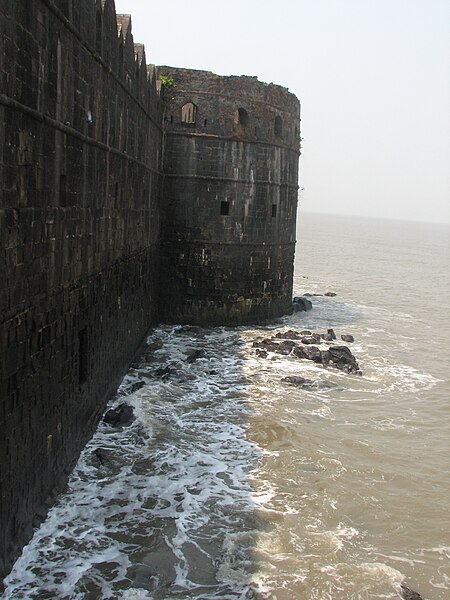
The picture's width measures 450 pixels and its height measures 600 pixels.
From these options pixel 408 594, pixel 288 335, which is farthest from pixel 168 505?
pixel 288 335

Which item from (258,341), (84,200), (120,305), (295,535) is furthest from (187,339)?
(295,535)

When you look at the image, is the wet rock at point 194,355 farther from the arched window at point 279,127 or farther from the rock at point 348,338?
the arched window at point 279,127

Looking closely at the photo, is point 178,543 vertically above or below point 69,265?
below

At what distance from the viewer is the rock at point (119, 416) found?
1137 cm

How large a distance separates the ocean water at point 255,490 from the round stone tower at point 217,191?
10.5 feet

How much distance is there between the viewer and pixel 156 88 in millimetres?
17969

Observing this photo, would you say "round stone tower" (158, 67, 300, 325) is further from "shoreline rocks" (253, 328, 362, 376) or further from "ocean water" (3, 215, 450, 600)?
"ocean water" (3, 215, 450, 600)

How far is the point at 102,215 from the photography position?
11055 millimetres

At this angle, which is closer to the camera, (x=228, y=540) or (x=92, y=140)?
(x=228, y=540)

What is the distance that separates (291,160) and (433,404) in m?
10.3

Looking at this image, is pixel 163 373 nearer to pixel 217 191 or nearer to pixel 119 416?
pixel 119 416

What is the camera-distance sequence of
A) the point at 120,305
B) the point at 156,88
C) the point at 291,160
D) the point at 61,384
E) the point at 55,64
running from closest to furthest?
the point at 55,64
the point at 61,384
the point at 120,305
the point at 156,88
the point at 291,160

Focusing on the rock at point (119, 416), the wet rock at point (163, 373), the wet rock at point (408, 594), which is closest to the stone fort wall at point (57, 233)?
the rock at point (119, 416)

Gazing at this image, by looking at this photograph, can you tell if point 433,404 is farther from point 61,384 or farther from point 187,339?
point 61,384
